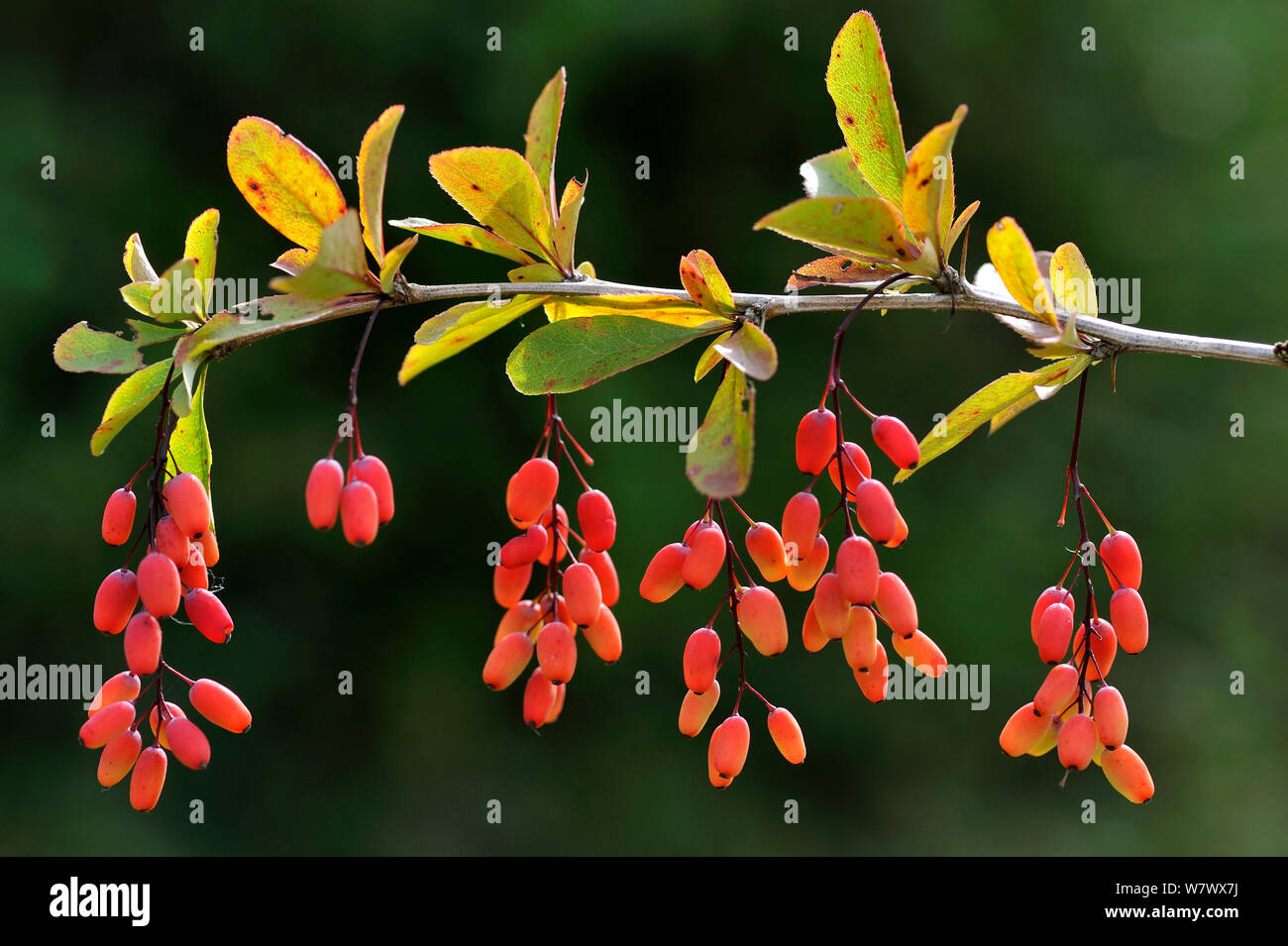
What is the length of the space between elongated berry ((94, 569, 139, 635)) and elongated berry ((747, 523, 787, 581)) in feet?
1.46

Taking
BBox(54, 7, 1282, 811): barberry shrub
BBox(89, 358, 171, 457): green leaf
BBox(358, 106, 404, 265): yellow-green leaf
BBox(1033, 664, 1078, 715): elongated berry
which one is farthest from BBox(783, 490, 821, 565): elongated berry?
BBox(89, 358, 171, 457): green leaf

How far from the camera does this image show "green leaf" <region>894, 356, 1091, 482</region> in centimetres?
79

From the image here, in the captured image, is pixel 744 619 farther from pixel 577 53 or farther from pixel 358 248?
pixel 577 53

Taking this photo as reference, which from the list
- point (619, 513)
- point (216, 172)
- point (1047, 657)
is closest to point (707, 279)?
point (1047, 657)

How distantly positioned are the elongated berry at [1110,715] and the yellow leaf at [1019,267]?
0.28 m

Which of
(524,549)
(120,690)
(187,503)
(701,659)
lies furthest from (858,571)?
(120,690)

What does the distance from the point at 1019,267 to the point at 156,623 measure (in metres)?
0.66

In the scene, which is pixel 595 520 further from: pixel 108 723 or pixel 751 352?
Answer: pixel 108 723

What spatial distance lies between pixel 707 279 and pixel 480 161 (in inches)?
7.0

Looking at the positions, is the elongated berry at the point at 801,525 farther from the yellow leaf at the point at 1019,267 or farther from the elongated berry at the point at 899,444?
the yellow leaf at the point at 1019,267

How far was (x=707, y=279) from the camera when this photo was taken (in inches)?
30.1

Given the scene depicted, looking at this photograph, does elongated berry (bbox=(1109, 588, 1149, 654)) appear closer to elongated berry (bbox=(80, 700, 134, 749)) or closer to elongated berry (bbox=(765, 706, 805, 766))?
elongated berry (bbox=(765, 706, 805, 766))

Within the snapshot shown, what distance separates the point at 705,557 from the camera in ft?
2.69

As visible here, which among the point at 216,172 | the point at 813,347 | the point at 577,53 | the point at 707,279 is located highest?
the point at 577,53
